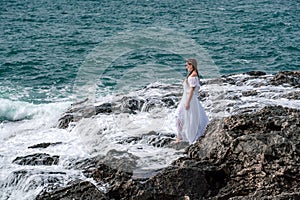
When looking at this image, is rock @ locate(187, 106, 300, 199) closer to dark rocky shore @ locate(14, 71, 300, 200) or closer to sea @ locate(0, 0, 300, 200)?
dark rocky shore @ locate(14, 71, 300, 200)

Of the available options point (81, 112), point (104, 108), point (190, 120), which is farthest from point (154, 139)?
point (81, 112)

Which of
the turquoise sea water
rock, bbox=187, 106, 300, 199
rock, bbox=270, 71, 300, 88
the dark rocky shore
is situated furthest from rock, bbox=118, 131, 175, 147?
the turquoise sea water

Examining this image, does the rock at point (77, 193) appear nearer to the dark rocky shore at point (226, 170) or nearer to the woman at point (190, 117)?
the dark rocky shore at point (226, 170)

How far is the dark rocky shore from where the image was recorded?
28.5ft

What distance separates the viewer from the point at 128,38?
121 ft

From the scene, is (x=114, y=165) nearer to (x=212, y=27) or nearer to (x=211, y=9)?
(x=212, y=27)

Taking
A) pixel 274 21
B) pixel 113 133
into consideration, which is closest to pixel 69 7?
pixel 274 21

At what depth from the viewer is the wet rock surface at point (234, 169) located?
868 centimetres

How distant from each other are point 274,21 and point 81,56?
18.9 m

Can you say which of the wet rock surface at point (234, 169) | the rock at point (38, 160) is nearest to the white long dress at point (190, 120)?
the wet rock surface at point (234, 169)

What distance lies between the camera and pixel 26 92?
78.6 ft

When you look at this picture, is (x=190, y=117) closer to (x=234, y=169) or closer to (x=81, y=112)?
(x=234, y=169)

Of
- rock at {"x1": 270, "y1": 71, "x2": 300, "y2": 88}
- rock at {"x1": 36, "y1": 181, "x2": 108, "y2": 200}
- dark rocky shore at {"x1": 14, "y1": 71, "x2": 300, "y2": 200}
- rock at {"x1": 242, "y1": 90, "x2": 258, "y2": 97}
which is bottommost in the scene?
rock at {"x1": 270, "y1": 71, "x2": 300, "y2": 88}

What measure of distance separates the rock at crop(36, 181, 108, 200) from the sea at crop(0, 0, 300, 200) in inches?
24.5
